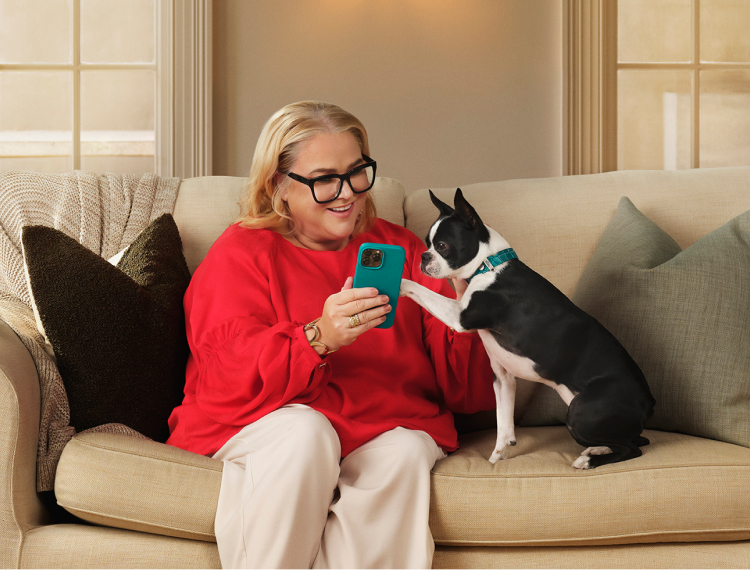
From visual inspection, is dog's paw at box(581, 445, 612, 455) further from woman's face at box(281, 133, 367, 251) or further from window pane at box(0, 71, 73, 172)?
window pane at box(0, 71, 73, 172)

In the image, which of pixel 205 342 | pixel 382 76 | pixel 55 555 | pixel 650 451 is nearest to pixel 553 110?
pixel 382 76

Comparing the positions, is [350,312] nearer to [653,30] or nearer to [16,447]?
[16,447]

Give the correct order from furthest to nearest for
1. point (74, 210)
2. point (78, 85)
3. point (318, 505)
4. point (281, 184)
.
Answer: point (78, 85) < point (74, 210) < point (281, 184) < point (318, 505)

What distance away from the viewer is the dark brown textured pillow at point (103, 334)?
128cm

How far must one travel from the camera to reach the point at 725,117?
279 centimetres

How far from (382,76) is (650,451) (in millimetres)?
1910

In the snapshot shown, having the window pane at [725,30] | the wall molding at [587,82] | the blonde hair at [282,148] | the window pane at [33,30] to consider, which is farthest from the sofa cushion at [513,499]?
the window pane at [725,30]

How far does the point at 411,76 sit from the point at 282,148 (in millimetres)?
1349

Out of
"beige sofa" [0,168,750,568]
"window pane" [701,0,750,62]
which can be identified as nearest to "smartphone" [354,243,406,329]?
"beige sofa" [0,168,750,568]

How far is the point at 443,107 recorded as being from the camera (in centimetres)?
262

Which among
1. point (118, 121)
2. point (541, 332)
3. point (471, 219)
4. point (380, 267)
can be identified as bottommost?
point (541, 332)

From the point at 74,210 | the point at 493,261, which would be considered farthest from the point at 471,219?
the point at 74,210

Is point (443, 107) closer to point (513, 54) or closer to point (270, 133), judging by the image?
point (513, 54)

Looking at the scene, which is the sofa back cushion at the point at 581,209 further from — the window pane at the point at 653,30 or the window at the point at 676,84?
the window pane at the point at 653,30
